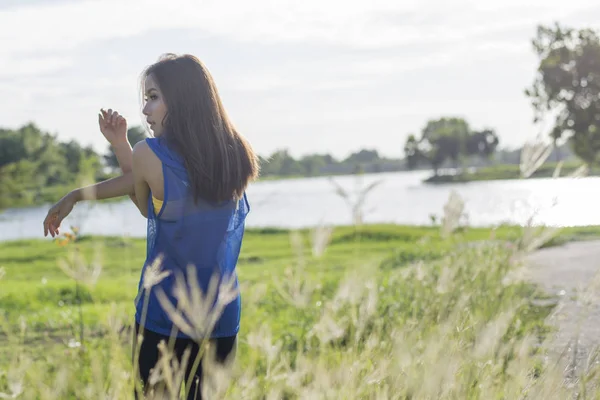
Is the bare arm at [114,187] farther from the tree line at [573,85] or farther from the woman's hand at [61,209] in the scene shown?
the tree line at [573,85]

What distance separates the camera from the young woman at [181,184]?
8.27 ft

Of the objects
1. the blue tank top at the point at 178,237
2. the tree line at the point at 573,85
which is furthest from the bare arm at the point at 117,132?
the tree line at the point at 573,85

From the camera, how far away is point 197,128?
259 centimetres

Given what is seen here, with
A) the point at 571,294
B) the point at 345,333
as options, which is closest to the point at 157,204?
the point at 345,333

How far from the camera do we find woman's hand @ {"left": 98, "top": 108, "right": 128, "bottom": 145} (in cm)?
268

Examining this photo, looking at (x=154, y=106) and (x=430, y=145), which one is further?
(x=430, y=145)

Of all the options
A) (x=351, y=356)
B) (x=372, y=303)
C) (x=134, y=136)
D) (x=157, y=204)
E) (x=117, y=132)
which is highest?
(x=134, y=136)

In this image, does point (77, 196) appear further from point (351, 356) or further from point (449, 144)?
point (449, 144)

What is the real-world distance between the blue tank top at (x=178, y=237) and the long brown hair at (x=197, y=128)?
43 mm

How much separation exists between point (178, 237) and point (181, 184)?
0.60ft

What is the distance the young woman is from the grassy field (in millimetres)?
147

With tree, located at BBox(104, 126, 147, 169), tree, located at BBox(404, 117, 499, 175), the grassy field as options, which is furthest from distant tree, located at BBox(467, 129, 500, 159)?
the grassy field

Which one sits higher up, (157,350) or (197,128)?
(197,128)

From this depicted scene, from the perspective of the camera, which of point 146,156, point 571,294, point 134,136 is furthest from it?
point 134,136
